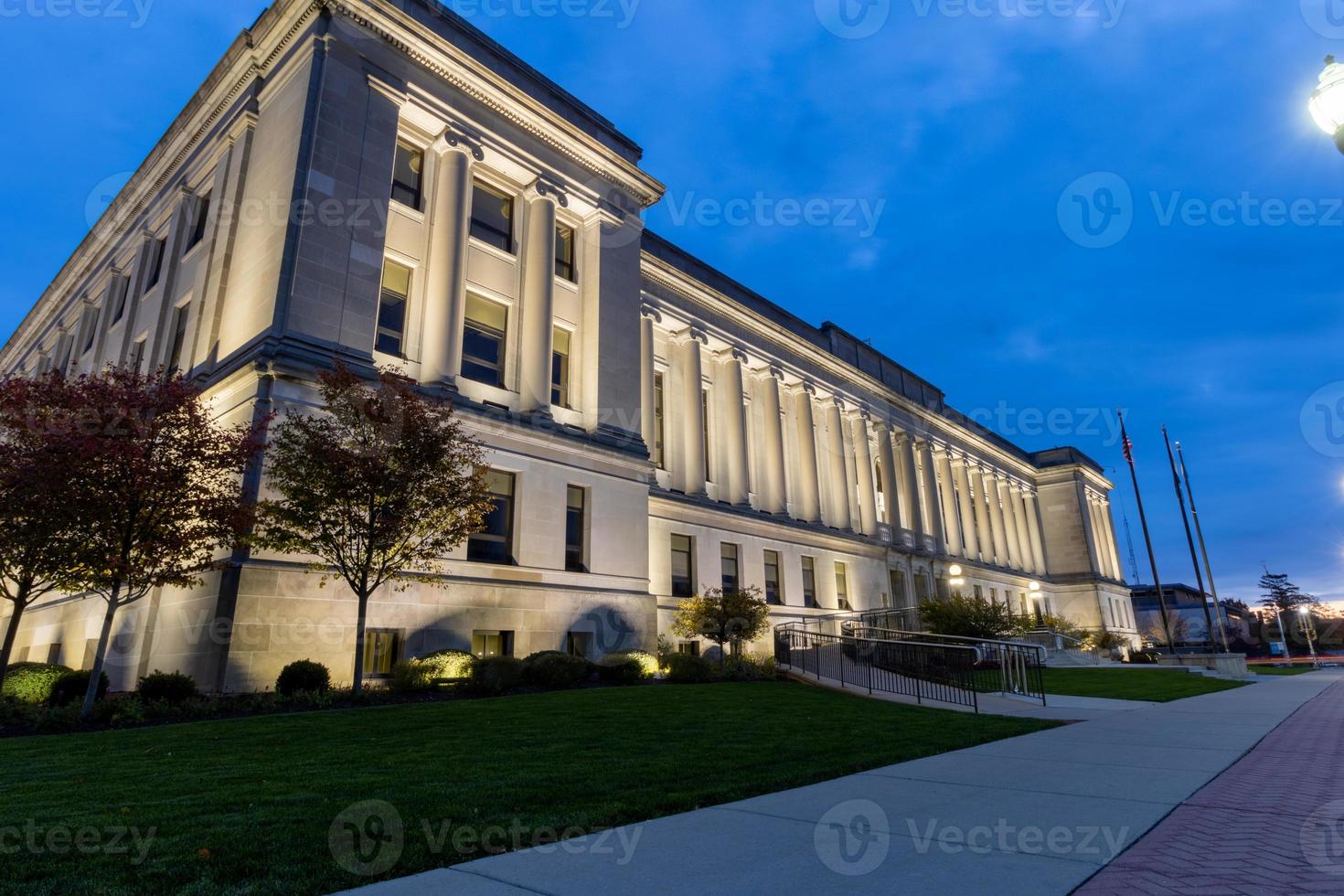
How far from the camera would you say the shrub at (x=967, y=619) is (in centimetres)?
2750

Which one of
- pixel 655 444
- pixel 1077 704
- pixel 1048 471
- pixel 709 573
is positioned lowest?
pixel 1077 704

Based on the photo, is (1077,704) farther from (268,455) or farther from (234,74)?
(234,74)

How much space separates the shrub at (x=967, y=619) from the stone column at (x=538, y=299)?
694 inches

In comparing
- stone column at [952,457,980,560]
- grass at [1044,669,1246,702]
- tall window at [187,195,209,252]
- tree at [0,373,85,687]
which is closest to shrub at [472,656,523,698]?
tree at [0,373,85,687]

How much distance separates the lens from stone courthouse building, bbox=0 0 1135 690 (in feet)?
57.8

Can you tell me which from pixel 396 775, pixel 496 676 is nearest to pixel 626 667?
pixel 496 676

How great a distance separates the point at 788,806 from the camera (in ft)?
18.6

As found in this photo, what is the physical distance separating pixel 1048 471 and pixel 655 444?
54.7 m

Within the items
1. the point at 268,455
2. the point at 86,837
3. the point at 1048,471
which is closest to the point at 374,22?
the point at 268,455

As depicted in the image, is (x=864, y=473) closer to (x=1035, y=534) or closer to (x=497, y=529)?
(x=497, y=529)

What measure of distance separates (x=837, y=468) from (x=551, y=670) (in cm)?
2780

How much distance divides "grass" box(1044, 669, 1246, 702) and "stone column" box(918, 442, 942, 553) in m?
20.2

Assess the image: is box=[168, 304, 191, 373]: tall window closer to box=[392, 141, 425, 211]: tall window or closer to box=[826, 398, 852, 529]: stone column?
box=[392, 141, 425, 211]: tall window

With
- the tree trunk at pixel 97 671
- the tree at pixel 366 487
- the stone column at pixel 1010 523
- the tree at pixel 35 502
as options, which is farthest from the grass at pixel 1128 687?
the stone column at pixel 1010 523
